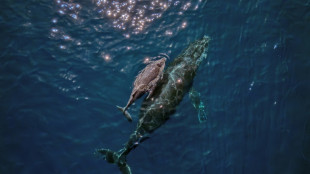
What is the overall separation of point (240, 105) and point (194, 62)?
303 centimetres

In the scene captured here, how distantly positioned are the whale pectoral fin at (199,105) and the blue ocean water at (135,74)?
0.27 m

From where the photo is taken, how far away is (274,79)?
44.5 ft

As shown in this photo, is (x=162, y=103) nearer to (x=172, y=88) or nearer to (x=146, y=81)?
(x=172, y=88)

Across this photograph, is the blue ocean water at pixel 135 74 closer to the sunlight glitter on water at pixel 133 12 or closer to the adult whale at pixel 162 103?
the sunlight glitter on water at pixel 133 12

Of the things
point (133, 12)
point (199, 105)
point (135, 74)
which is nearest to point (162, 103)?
point (199, 105)

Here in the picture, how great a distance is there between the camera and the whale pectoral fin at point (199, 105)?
40.4 feet

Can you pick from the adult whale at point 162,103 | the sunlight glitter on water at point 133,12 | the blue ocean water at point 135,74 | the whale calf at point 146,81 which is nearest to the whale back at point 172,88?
the adult whale at point 162,103

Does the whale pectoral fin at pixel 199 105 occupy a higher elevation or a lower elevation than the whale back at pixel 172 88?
lower

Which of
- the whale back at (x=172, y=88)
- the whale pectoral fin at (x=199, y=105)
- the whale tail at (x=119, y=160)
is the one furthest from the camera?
the whale pectoral fin at (x=199, y=105)

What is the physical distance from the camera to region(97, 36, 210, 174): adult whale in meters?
11.1

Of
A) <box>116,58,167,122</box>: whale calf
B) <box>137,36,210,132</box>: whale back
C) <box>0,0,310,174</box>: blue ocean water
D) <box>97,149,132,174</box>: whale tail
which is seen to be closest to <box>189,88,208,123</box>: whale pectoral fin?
<box>0,0,310,174</box>: blue ocean water

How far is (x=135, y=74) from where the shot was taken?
12.9m

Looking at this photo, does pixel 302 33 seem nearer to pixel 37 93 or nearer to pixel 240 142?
pixel 240 142

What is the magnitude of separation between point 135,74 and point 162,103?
227 cm
